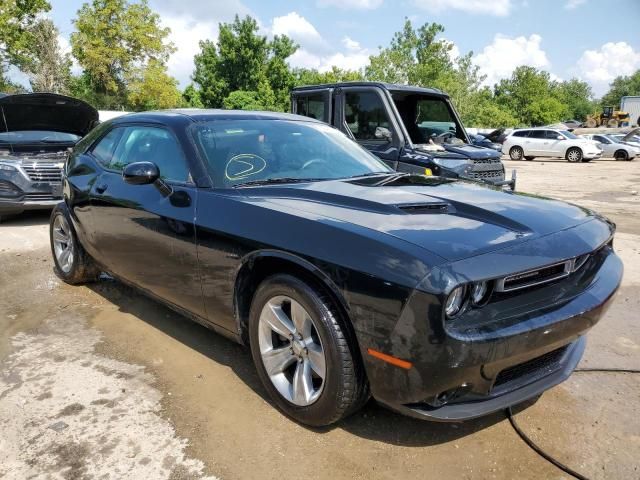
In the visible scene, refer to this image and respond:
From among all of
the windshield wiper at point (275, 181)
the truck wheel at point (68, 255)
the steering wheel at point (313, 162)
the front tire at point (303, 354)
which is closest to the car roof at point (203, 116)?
the steering wheel at point (313, 162)

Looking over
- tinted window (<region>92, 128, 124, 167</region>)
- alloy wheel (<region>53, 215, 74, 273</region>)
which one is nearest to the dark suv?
alloy wheel (<region>53, 215, 74, 273</region>)

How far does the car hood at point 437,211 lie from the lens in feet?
7.36

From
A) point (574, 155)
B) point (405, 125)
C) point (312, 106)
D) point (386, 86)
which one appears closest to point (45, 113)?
point (312, 106)

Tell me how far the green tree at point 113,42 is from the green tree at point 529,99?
1724 inches

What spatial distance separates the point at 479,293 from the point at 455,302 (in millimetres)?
143

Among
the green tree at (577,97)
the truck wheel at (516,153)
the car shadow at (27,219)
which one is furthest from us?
the green tree at (577,97)

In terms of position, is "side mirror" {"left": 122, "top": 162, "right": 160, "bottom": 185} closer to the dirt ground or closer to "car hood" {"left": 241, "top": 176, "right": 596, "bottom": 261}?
"car hood" {"left": 241, "top": 176, "right": 596, "bottom": 261}

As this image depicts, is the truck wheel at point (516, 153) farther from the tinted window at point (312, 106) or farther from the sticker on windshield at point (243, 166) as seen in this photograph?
the sticker on windshield at point (243, 166)

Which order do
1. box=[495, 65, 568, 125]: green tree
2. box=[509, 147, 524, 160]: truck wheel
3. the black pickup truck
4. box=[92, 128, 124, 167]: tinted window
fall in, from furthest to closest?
box=[495, 65, 568, 125]: green tree → box=[509, 147, 524, 160]: truck wheel → the black pickup truck → box=[92, 128, 124, 167]: tinted window

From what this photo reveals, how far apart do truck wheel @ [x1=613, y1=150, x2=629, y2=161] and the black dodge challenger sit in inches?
1062

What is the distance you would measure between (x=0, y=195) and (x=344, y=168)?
5.83 metres

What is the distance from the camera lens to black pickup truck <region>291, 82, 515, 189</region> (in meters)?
6.64

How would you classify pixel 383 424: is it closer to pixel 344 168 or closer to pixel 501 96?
pixel 344 168

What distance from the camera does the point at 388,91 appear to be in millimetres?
7066
